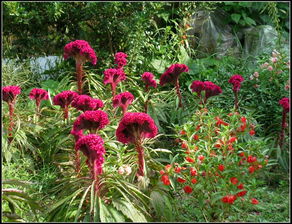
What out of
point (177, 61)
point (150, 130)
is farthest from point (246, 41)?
point (150, 130)

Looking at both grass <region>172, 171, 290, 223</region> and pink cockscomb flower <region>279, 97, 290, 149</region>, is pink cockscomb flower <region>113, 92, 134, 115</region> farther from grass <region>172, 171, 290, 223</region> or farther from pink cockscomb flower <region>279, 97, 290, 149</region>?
pink cockscomb flower <region>279, 97, 290, 149</region>

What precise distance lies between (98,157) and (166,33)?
3.62m

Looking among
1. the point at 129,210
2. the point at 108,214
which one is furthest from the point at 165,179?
the point at 108,214

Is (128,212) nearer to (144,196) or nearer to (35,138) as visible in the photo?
(144,196)

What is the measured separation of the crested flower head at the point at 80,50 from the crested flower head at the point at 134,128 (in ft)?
4.84

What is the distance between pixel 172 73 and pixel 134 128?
1.54 m

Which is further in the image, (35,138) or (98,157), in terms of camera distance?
(35,138)

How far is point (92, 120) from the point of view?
275cm

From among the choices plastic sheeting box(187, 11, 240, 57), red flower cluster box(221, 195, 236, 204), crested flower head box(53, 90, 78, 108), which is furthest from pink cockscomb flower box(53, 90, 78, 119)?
plastic sheeting box(187, 11, 240, 57)

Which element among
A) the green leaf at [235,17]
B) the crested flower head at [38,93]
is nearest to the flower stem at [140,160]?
the crested flower head at [38,93]

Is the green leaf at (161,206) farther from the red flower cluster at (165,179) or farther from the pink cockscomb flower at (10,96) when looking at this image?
the pink cockscomb flower at (10,96)

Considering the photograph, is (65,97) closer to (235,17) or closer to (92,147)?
(92,147)

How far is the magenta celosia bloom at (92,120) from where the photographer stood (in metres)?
2.74

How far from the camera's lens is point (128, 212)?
8.36 feet
